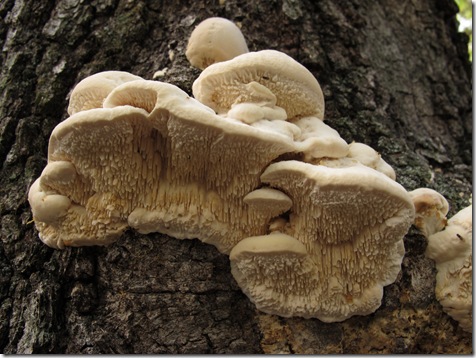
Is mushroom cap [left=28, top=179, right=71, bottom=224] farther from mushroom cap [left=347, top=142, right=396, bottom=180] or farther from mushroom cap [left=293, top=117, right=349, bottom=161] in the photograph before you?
mushroom cap [left=347, top=142, right=396, bottom=180]

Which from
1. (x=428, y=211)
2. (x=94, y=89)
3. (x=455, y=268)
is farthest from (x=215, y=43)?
(x=455, y=268)

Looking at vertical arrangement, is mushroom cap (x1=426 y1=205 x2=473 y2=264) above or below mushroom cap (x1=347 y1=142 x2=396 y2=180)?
below

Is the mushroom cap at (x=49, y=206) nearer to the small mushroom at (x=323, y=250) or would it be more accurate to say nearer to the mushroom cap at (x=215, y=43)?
the small mushroom at (x=323, y=250)

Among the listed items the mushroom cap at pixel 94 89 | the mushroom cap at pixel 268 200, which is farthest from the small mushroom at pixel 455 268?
the mushroom cap at pixel 94 89

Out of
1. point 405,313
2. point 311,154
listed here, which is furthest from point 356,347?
point 311,154

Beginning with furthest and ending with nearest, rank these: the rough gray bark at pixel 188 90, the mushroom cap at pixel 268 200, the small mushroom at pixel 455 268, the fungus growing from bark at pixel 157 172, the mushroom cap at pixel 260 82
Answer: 1. the small mushroom at pixel 455 268
2. the rough gray bark at pixel 188 90
3. the mushroom cap at pixel 260 82
4. the mushroom cap at pixel 268 200
5. the fungus growing from bark at pixel 157 172

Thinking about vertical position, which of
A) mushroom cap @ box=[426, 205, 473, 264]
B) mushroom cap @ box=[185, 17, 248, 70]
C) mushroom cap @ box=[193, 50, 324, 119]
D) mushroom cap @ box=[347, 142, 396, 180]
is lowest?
mushroom cap @ box=[426, 205, 473, 264]

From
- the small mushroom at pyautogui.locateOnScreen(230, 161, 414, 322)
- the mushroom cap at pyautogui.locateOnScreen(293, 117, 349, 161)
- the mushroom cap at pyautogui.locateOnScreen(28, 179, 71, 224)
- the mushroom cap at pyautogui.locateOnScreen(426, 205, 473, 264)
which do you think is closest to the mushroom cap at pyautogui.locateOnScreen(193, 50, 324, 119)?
the mushroom cap at pyautogui.locateOnScreen(293, 117, 349, 161)

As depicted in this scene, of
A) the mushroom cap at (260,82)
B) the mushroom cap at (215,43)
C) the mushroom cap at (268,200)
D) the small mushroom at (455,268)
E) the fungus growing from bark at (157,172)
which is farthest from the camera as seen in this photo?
the mushroom cap at (215,43)
